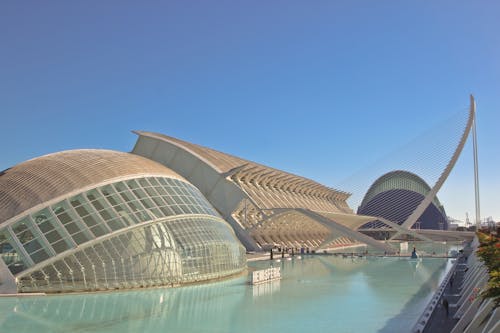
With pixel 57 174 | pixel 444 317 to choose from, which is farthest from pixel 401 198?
pixel 444 317

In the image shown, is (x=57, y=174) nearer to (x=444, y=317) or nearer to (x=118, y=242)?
(x=118, y=242)

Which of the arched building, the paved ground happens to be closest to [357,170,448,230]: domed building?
the arched building

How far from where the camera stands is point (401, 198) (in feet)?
362

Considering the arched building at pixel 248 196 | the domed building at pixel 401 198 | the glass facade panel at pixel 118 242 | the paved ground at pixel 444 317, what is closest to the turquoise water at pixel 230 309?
the paved ground at pixel 444 317

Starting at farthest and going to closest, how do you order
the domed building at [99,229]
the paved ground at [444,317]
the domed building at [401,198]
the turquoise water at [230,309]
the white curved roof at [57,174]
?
the domed building at [401,198] → the white curved roof at [57,174] → the domed building at [99,229] → the turquoise water at [230,309] → the paved ground at [444,317]

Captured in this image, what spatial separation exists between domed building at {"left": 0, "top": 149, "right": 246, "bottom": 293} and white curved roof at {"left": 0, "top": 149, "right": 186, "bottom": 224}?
36mm

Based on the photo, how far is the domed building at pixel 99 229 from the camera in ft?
55.5

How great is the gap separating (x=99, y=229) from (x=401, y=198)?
329 ft

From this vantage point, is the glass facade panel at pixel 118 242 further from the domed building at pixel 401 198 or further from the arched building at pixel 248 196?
the domed building at pixel 401 198

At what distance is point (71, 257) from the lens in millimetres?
17094

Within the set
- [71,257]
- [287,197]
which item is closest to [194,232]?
[71,257]

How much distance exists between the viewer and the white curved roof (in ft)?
59.6

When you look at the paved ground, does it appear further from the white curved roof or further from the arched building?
→ the arched building

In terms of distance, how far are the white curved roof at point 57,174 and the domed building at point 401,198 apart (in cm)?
8650
